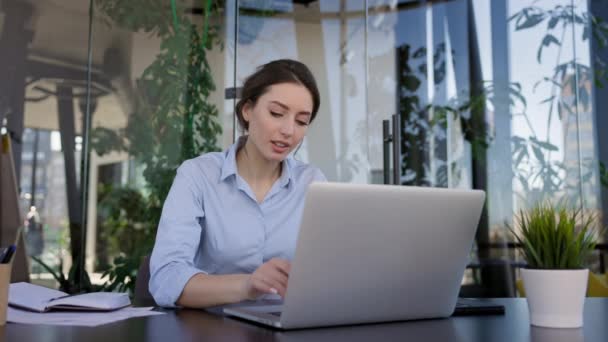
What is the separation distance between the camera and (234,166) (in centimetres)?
192

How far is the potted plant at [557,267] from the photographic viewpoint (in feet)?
3.84

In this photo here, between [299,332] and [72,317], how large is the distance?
1.47ft

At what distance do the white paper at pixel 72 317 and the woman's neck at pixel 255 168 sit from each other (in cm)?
73

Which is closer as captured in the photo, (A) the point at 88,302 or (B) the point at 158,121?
(A) the point at 88,302

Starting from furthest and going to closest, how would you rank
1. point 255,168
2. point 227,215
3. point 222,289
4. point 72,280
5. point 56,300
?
point 72,280, point 255,168, point 227,215, point 222,289, point 56,300

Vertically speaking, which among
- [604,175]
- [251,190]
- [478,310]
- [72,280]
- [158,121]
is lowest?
[72,280]

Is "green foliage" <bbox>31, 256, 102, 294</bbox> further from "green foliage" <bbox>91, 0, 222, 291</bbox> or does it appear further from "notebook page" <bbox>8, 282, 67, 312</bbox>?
"notebook page" <bbox>8, 282, 67, 312</bbox>

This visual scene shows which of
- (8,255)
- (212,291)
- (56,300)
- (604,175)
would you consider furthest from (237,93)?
(8,255)

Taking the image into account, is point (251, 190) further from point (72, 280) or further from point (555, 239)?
point (72, 280)

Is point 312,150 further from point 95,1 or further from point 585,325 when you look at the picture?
point 585,325

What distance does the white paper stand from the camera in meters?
1.15

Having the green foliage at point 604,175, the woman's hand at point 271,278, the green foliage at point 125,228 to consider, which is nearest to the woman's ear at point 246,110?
the woman's hand at point 271,278

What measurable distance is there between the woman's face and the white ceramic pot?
2.97 ft

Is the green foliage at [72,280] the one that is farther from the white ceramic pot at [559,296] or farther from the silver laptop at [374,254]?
the white ceramic pot at [559,296]
